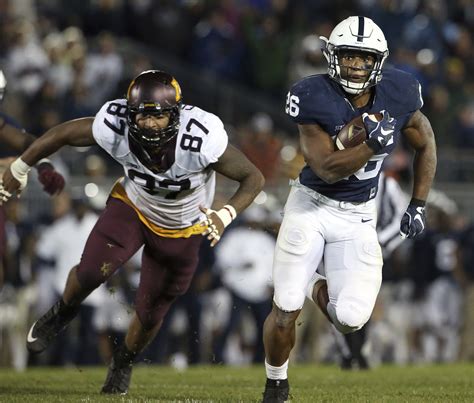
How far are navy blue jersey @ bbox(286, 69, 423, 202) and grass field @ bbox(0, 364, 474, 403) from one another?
3.65 feet

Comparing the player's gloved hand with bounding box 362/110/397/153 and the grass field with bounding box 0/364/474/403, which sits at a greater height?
the player's gloved hand with bounding box 362/110/397/153

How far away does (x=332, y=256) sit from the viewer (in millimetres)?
6496

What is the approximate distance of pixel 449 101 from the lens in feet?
46.0

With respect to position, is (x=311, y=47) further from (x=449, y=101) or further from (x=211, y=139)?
(x=211, y=139)

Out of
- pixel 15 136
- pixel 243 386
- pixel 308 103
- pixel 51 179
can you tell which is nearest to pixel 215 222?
pixel 308 103

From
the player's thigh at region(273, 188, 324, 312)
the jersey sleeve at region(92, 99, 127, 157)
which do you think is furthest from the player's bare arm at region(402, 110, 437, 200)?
the jersey sleeve at region(92, 99, 127, 157)

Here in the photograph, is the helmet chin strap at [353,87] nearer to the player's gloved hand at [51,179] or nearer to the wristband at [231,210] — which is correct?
the wristband at [231,210]

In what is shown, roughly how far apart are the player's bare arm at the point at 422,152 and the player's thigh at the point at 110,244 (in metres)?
1.55

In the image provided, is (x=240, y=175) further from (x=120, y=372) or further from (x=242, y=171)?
(x=120, y=372)

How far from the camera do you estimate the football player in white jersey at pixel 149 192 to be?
667cm

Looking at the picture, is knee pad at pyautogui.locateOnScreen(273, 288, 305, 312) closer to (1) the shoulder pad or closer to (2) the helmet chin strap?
(1) the shoulder pad

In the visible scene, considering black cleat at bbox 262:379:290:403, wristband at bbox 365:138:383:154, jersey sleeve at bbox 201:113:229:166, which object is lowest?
black cleat at bbox 262:379:290:403

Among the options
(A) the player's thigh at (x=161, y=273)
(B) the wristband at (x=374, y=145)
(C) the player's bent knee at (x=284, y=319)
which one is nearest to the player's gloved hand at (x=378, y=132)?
(B) the wristband at (x=374, y=145)

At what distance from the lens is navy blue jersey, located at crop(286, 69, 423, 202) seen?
642 centimetres
